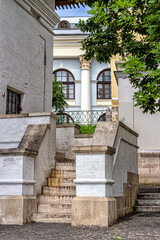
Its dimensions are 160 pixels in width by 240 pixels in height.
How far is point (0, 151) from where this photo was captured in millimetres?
7984

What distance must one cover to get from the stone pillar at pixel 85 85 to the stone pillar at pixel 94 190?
28.0m

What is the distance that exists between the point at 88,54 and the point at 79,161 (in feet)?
15.0

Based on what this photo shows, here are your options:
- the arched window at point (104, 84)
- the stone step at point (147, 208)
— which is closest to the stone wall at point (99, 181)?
the stone step at point (147, 208)

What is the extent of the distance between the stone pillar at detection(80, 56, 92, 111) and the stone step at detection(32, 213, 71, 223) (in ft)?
90.7

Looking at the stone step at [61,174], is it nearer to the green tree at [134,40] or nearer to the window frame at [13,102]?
the green tree at [134,40]

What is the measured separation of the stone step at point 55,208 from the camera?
8070 millimetres

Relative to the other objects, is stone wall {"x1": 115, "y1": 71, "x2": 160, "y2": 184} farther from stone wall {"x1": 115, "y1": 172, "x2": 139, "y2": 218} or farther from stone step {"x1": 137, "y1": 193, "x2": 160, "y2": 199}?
stone wall {"x1": 115, "y1": 172, "x2": 139, "y2": 218}

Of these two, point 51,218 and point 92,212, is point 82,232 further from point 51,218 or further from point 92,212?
point 51,218

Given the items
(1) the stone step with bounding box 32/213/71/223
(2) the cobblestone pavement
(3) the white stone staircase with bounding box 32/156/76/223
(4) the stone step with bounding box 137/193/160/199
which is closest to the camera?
(2) the cobblestone pavement

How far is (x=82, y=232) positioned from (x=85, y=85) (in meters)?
30.0

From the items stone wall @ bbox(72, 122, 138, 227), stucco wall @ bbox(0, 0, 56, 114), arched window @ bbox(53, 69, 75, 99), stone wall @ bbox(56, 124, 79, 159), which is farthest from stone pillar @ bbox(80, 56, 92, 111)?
stone wall @ bbox(72, 122, 138, 227)

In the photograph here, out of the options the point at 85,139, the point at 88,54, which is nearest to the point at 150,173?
the point at 85,139

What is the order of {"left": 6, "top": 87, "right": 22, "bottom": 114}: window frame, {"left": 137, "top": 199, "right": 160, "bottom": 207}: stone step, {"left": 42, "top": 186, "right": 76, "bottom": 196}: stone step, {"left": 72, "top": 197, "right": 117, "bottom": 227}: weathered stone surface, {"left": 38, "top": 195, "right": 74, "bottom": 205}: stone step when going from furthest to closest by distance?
1. {"left": 6, "top": 87, "right": 22, "bottom": 114}: window frame
2. {"left": 137, "top": 199, "right": 160, "bottom": 207}: stone step
3. {"left": 42, "top": 186, "right": 76, "bottom": 196}: stone step
4. {"left": 38, "top": 195, "right": 74, "bottom": 205}: stone step
5. {"left": 72, "top": 197, "right": 117, "bottom": 227}: weathered stone surface

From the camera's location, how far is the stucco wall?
12.5m
